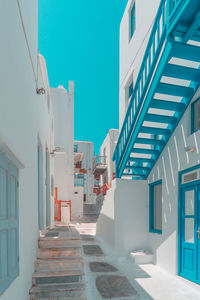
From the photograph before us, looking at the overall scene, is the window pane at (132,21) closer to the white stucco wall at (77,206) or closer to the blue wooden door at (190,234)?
the blue wooden door at (190,234)

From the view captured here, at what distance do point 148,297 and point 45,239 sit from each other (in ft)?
8.57

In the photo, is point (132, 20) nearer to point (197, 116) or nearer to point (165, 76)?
point (165, 76)

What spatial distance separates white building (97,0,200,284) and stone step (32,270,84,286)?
2.36 meters

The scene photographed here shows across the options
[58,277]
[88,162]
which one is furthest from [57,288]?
[88,162]

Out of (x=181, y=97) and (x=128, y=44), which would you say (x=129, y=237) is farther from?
(x=128, y=44)

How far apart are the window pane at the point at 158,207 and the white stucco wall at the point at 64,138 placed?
9924 millimetres

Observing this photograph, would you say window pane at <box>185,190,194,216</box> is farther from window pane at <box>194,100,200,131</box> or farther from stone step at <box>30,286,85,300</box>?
stone step at <box>30,286,85,300</box>

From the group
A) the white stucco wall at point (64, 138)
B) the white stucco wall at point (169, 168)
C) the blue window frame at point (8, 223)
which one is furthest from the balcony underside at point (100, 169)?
the blue window frame at point (8, 223)

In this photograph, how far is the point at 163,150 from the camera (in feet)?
20.9

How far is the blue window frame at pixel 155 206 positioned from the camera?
22.1 ft

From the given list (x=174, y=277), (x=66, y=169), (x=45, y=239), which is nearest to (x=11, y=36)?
(x=45, y=239)

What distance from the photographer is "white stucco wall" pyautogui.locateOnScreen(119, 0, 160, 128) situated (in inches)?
286

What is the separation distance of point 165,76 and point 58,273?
468 cm

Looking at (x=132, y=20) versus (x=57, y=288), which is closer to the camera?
(x=57, y=288)
